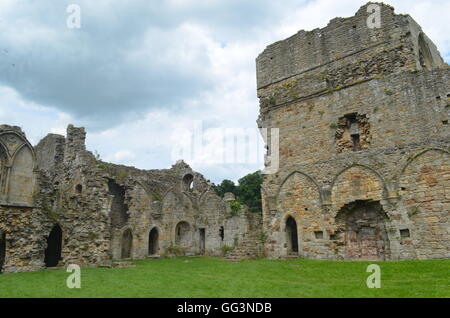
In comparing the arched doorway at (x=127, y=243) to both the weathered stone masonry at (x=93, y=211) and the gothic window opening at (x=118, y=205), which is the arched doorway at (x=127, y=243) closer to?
the weathered stone masonry at (x=93, y=211)

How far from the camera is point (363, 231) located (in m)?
14.2

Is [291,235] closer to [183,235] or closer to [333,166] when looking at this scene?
[333,166]

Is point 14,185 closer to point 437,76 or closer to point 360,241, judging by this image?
point 360,241

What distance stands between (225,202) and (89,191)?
34.7ft

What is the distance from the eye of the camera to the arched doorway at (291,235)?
53.3ft

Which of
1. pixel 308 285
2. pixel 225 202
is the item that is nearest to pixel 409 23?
pixel 308 285

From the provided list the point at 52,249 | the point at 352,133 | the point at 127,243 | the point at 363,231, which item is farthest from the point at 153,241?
the point at 352,133

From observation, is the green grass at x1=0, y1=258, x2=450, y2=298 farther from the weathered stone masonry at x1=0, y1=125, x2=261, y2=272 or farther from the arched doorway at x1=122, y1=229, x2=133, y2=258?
the arched doorway at x1=122, y1=229, x2=133, y2=258

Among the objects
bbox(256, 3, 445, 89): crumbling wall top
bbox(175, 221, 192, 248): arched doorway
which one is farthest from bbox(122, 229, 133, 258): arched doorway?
bbox(256, 3, 445, 89): crumbling wall top

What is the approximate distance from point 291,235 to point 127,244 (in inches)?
454

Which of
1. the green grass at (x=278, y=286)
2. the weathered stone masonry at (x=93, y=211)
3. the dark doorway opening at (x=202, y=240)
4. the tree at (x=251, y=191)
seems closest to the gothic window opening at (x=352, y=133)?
the green grass at (x=278, y=286)

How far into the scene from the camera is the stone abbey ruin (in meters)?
12.9
